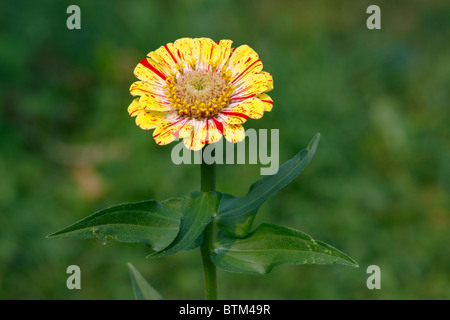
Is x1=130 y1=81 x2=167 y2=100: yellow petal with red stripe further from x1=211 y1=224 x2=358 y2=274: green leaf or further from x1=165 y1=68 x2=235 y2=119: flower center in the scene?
x1=211 y1=224 x2=358 y2=274: green leaf

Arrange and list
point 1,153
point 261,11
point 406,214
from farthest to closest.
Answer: point 261,11 < point 1,153 < point 406,214

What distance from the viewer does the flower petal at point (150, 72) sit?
166 cm

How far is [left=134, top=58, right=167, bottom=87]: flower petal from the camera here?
1.66 metres

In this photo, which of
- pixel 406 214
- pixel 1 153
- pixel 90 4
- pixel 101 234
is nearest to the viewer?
pixel 101 234

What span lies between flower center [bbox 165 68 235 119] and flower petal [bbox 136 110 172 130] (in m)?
0.05

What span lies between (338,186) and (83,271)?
1.54 m

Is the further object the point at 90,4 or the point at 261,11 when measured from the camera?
the point at 261,11

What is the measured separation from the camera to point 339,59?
413 cm

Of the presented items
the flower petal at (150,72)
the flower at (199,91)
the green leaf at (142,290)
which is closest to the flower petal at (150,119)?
the flower at (199,91)

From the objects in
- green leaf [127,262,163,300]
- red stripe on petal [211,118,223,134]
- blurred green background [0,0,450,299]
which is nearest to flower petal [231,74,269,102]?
red stripe on petal [211,118,223,134]

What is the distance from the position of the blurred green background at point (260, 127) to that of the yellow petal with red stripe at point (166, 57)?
5.03 feet

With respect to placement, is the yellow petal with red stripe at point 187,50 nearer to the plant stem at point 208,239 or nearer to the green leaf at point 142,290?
the plant stem at point 208,239

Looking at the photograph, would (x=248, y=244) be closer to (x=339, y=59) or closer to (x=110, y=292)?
(x=110, y=292)

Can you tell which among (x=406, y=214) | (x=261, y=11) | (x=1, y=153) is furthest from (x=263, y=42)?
(x=1, y=153)
